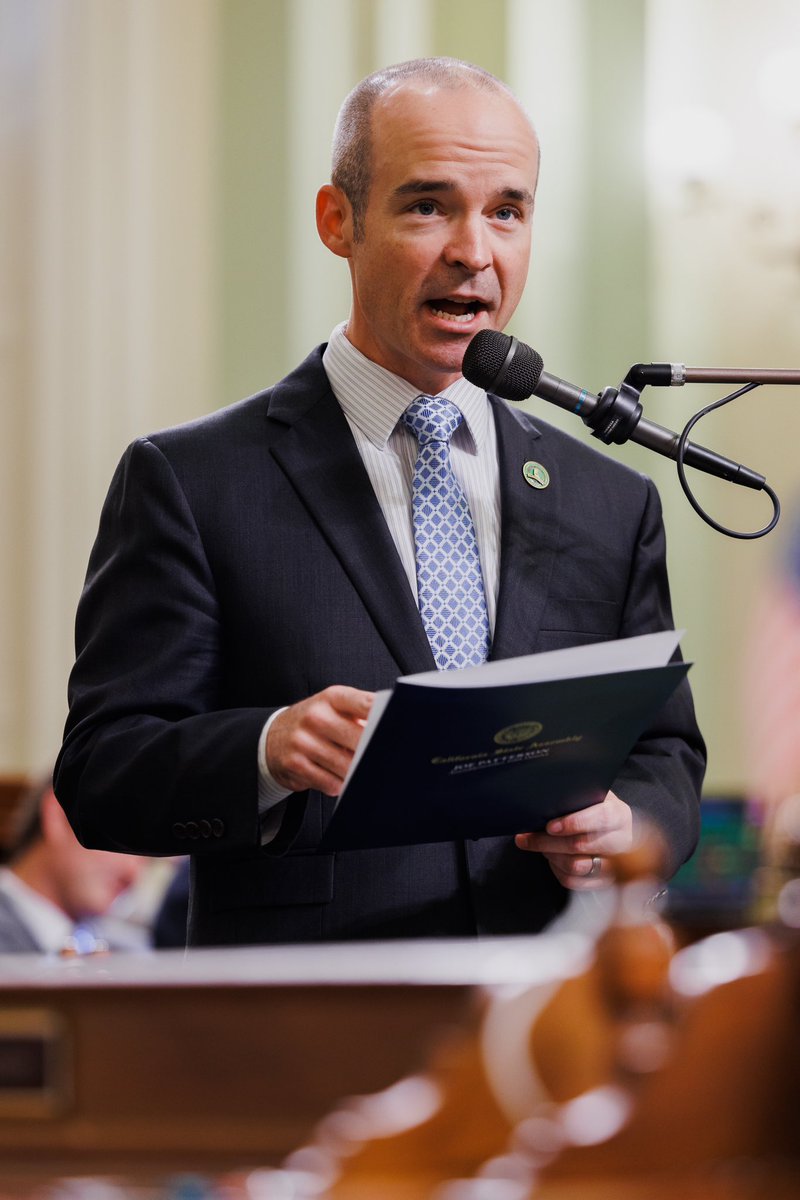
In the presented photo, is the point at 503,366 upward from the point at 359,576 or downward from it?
upward

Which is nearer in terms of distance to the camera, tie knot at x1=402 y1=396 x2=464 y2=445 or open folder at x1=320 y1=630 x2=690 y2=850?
open folder at x1=320 y1=630 x2=690 y2=850

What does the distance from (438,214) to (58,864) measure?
79.6 inches

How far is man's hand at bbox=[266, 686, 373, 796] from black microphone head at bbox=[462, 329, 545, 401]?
1.26ft

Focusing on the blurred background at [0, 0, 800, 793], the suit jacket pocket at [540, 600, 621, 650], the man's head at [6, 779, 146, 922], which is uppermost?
the blurred background at [0, 0, 800, 793]

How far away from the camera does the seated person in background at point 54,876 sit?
3.40 meters

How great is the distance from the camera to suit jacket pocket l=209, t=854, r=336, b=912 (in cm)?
179

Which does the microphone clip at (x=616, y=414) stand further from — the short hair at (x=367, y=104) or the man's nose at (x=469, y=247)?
the short hair at (x=367, y=104)

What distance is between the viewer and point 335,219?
2094 millimetres

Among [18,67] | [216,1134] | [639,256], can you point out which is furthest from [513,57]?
[216,1134]

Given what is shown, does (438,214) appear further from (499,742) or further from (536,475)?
(499,742)

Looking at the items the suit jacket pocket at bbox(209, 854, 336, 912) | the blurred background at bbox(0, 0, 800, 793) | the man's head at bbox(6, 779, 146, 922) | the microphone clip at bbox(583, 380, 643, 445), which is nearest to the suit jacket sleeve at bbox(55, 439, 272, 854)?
the suit jacket pocket at bbox(209, 854, 336, 912)

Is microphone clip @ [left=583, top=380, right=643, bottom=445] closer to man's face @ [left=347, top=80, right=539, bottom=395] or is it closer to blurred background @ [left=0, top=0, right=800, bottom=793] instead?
man's face @ [left=347, top=80, right=539, bottom=395]

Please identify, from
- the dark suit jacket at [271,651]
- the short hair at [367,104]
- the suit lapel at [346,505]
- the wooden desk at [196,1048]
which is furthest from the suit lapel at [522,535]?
the wooden desk at [196,1048]

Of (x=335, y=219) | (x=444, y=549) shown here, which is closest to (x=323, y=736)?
(x=444, y=549)
